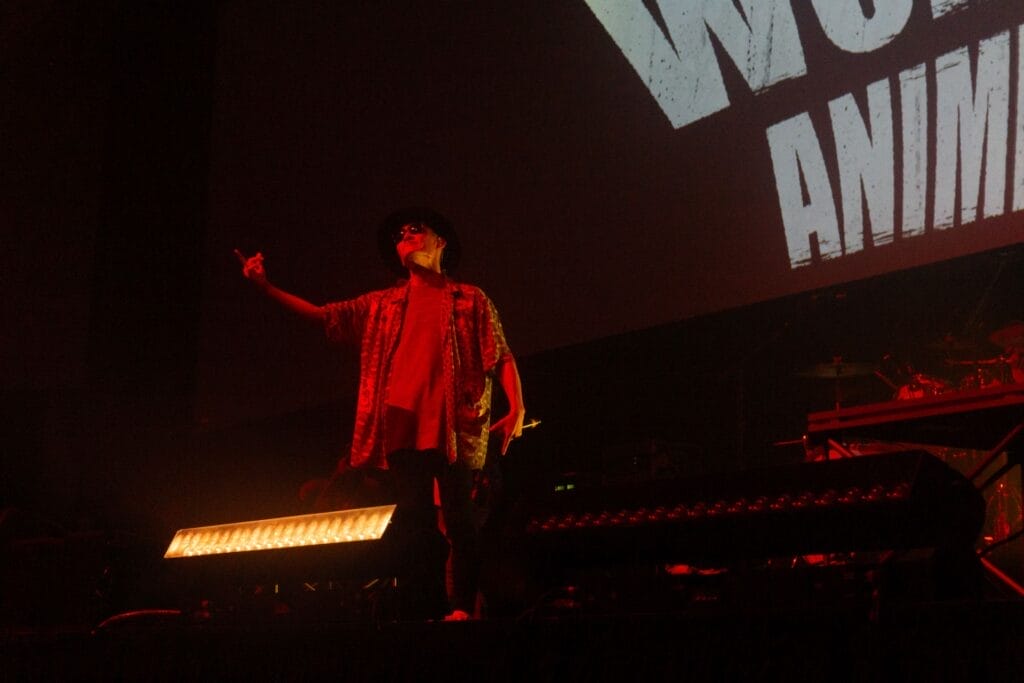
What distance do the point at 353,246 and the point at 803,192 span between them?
2.37 metres

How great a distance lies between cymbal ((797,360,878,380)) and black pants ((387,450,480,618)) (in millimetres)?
2111

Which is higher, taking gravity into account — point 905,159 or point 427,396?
point 905,159

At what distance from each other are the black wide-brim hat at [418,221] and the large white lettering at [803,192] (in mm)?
1166

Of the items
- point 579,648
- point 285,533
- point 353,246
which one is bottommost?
point 579,648

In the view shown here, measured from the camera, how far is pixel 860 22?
308cm

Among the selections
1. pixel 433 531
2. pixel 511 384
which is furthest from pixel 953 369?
pixel 433 531

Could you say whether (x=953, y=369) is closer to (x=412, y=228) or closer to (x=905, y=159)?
(x=905, y=159)

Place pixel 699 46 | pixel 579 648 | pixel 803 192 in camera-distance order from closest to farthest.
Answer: pixel 579 648 → pixel 803 192 → pixel 699 46

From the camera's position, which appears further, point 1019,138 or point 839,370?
point 839,370

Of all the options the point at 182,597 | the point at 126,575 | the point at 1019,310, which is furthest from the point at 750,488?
the point at 1019,310

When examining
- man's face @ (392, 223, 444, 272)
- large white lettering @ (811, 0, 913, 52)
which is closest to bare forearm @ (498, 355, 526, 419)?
man's face @ (392, 223, 444, 272)

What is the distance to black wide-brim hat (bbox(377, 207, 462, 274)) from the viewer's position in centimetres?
306

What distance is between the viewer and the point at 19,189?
17.8 ft

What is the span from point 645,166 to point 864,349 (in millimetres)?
1744
